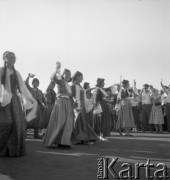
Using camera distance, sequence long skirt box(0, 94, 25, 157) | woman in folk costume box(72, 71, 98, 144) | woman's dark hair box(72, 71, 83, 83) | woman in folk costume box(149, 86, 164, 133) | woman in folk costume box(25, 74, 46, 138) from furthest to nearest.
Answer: woman in folk costume box(149, 86, 164, 133), woman in folk costume box(25, 74, 46, 138), woman's dark hair box(72, 71, 83, 83), woman in folk costume box(72, 71, 98, 144), long skirt box(0, 94, 25, 157)

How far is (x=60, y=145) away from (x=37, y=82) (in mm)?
3420

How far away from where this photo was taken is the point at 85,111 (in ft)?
30.0

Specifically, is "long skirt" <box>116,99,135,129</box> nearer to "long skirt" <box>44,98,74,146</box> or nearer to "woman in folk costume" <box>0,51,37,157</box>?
"long skirt" <box>44,98,74,146</box>

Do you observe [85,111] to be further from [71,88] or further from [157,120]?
[157,120]

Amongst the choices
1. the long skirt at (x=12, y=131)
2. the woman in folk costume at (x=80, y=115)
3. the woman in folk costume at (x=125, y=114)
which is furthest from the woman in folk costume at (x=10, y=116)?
the woman in folk costume at (x=125, y=114)

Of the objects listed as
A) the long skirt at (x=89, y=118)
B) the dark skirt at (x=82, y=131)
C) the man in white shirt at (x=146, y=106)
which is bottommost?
the dark skirt at (x=82, y=131)

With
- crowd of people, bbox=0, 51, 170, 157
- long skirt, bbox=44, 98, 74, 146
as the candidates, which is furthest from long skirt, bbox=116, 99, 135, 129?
long skirt, bbox=44, 98, 74, 146

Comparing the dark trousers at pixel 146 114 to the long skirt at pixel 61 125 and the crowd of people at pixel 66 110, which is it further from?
the long skirt at pixel 61 125

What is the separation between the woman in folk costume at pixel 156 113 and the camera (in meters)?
14.8

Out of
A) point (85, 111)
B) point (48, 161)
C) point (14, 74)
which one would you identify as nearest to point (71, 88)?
point (85, 111)

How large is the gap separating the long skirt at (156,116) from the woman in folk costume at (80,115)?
6503 millimetres

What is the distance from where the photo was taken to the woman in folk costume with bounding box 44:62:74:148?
24.5 ft

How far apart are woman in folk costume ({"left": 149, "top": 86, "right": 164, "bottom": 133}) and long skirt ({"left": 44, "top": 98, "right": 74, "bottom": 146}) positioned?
25.7 feet

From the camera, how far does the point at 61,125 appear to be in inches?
299
